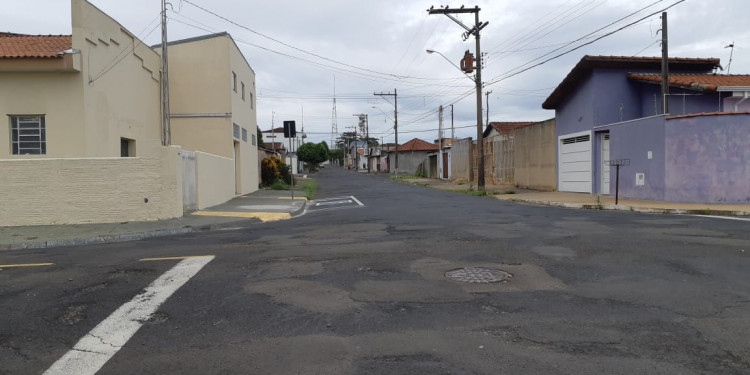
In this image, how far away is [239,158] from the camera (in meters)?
24.2

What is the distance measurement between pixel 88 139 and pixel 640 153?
1801 centimetres

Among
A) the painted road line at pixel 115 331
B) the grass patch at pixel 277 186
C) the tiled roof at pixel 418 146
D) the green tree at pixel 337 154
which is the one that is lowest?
the painted road line at pixel 115 331

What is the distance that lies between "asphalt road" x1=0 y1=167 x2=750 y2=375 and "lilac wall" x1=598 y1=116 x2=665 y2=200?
848 centimetres

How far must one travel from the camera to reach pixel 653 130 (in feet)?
56.6

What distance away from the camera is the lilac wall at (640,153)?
17.0m

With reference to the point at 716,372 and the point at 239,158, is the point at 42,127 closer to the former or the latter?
the point at 239,158

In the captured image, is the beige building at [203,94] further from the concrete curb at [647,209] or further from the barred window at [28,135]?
the concrete curb at [647,209]

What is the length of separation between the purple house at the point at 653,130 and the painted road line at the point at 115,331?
15.4 m

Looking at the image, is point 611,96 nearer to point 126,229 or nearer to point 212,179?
point 212,179

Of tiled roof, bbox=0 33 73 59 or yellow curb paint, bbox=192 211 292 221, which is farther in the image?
yellow curb paint, bbox=192 211 292 221

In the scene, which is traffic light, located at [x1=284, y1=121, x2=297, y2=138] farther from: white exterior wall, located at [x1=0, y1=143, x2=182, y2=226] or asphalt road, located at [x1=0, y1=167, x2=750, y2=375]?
asphalt road, located at [x1=0, y1=167, x2=750, y2=375]

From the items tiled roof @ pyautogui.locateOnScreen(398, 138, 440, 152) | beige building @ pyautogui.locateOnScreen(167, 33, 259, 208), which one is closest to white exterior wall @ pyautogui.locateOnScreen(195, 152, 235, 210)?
beige building @ pyautogui.locateOnScreen(167, 33, 259, 208)

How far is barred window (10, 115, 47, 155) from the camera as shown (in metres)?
15.4

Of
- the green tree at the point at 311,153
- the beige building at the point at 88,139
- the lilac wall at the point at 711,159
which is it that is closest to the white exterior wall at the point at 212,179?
the beige building at the point at 88,139
